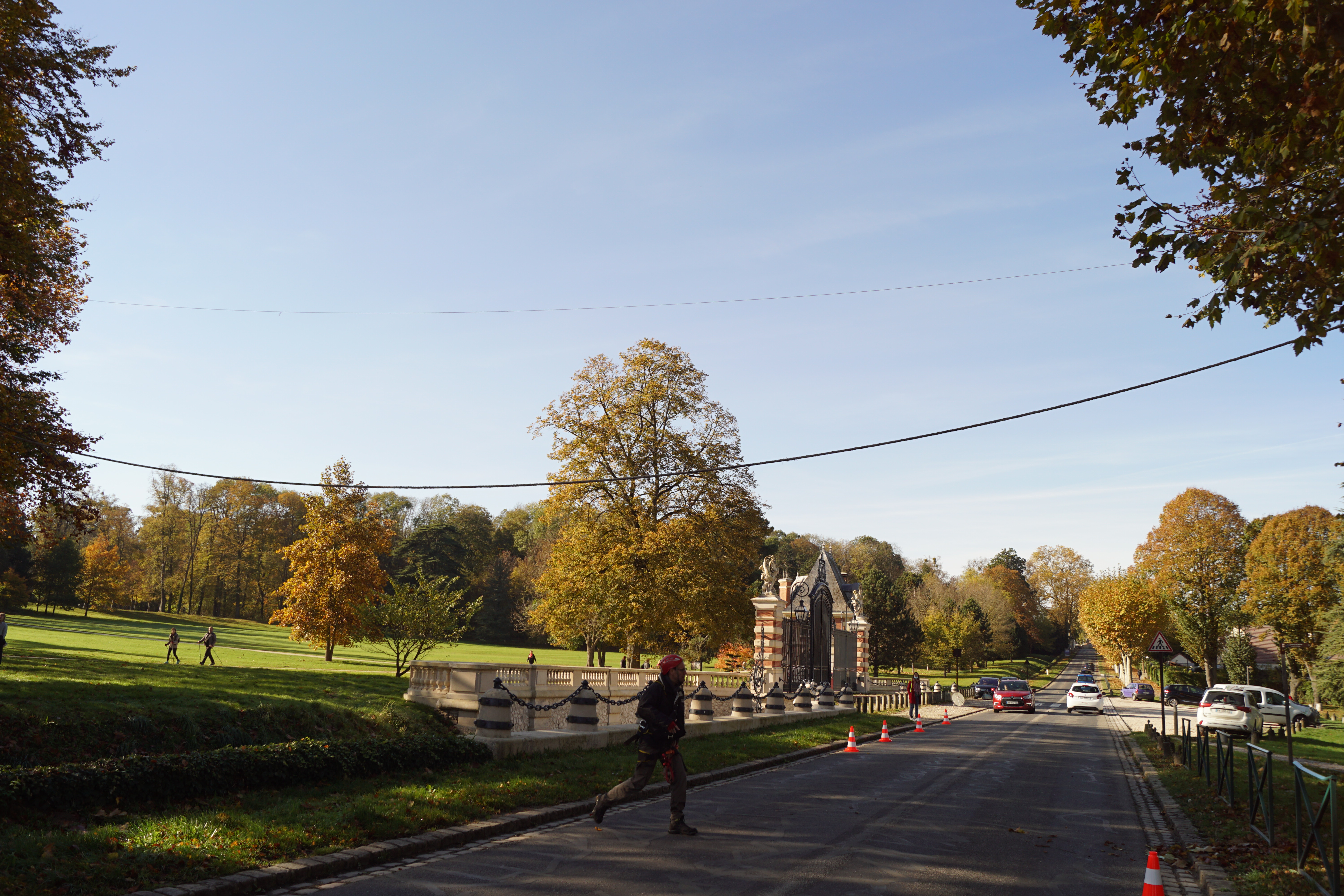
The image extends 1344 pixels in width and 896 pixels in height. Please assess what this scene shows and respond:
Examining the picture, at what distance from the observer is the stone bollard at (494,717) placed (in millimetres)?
13984

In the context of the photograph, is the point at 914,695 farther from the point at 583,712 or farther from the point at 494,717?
the point at 494,717

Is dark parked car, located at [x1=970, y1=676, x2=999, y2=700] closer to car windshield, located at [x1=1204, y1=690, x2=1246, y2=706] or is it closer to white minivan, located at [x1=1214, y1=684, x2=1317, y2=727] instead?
white minivan, located at [x1=1214, y1=684, x2=1317, y2=727]

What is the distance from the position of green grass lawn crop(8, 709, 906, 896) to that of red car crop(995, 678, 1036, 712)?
3490cm

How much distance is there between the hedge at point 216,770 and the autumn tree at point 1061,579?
397 feet

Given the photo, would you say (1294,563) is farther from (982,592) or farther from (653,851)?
(653,851)

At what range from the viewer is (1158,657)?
76.1 ft

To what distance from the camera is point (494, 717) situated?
1402 centimetres

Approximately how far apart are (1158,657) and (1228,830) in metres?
14.5

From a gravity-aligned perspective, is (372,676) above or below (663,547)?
below

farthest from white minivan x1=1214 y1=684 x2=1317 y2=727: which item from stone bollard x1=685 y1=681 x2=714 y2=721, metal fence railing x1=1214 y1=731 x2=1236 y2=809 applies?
metal fence railing x1=1214 y1=731 x2=1236 y2=809

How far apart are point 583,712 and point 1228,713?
23289mm

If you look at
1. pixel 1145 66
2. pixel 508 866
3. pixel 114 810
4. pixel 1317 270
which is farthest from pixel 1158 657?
pixel 114 810

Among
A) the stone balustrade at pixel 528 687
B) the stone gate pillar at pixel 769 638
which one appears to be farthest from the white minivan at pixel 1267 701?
the stone balustrade at pixel 528 687

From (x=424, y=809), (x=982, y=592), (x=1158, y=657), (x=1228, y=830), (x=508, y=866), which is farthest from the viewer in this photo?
(x=982, y=592)
